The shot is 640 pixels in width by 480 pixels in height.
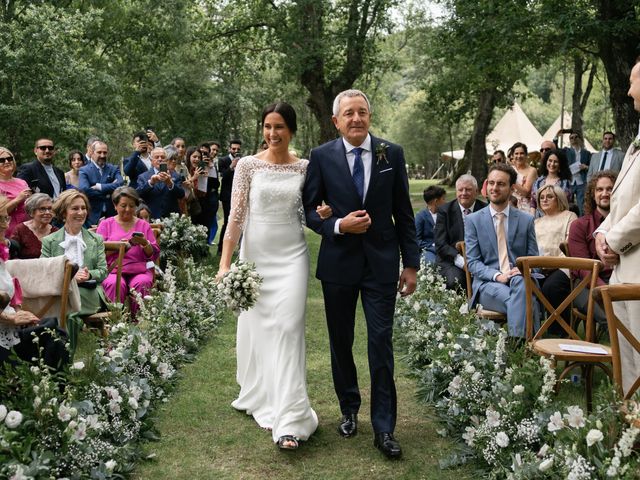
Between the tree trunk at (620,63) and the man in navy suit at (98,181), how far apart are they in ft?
31.0

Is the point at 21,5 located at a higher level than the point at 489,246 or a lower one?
higher

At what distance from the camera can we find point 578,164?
15930 mm

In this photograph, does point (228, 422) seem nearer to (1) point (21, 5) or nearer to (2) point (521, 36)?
(2) point (521, 36)

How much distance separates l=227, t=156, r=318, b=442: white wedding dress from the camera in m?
5.40

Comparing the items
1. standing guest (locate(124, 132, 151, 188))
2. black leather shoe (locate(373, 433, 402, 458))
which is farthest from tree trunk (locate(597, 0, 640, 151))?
black leather shoe (locate(373, 433, 402, 458))

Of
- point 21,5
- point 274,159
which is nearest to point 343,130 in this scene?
point 274,159

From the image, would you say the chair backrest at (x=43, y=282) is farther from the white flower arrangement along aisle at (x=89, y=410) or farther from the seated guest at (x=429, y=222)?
the seated guest at (x=429, y=222)

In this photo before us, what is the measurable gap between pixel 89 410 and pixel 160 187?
321 inches

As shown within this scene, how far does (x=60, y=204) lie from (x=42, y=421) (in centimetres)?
366

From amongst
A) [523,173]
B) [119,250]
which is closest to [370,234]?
[119,250]

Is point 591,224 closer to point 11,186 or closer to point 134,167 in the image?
point 11,186

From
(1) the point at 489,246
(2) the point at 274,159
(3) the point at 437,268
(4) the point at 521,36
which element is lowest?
(3) the point at 437,268

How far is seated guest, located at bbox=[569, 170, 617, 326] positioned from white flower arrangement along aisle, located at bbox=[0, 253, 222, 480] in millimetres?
4021

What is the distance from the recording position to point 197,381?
702 centimetres
